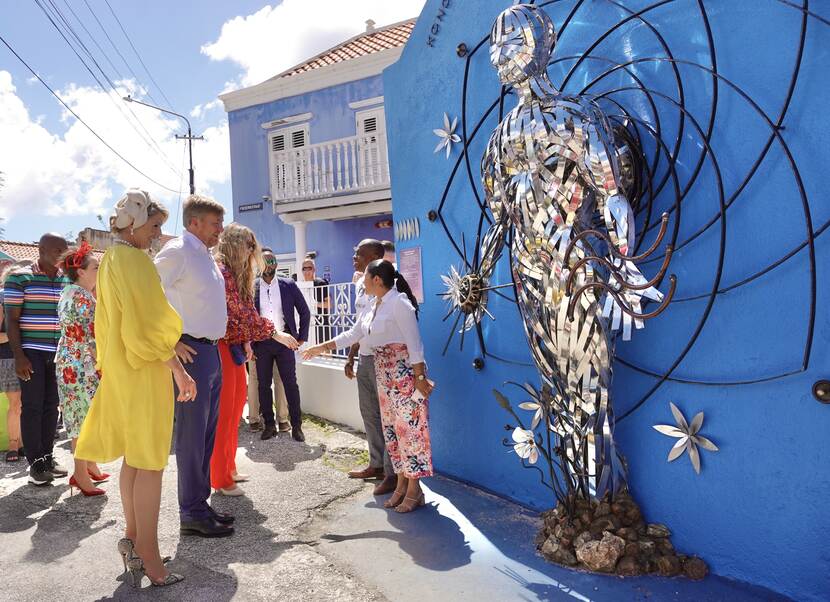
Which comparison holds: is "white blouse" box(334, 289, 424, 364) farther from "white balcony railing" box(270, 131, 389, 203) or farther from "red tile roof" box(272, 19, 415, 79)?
"red tile roof" box(272, 19, 415, 79)

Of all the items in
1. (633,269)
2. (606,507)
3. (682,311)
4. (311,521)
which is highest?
(633,269)

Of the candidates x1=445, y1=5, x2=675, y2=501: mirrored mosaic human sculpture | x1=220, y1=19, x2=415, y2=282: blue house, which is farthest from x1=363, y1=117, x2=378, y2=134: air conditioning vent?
x1=445, y1=5, x2=675, y2=501: mirrored mosaic human sculpture

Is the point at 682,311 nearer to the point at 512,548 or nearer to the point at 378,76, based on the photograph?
the point at 512,548

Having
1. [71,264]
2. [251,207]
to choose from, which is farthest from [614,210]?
[251,207]

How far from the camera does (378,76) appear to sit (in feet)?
42.9

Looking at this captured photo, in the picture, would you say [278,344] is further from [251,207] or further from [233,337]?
[251,207]

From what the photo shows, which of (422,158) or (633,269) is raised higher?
(422,158)

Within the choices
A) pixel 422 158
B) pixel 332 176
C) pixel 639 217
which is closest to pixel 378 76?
pixel 332 176

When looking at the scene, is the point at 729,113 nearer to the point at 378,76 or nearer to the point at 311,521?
the point at 311,521

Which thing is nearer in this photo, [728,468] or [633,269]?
[633,269]

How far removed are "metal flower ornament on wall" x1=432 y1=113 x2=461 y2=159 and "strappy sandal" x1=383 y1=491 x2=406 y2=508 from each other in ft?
6.83

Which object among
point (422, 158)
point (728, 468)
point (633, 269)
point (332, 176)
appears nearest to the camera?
point (633, 269)

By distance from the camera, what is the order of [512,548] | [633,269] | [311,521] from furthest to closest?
[311,521]
[512,548]
[633,269]

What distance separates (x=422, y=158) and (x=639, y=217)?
1.87m
